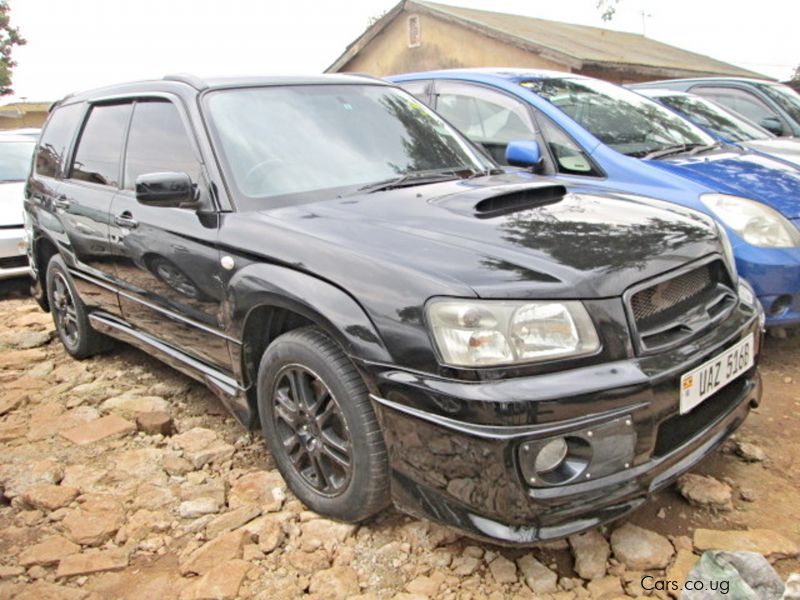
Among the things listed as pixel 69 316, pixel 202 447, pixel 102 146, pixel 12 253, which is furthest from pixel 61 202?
pixel 12 253

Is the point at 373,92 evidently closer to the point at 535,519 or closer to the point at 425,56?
the point at 535,519

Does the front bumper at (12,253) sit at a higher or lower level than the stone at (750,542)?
higher

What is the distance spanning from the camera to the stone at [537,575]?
6.97 ft

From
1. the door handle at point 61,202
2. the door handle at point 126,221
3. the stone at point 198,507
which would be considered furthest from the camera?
the door handle at point 61,202

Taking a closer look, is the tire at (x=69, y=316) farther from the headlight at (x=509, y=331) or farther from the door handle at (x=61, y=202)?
the headlight at (x=509, y=331)

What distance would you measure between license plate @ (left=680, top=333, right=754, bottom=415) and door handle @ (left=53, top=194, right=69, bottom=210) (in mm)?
3610

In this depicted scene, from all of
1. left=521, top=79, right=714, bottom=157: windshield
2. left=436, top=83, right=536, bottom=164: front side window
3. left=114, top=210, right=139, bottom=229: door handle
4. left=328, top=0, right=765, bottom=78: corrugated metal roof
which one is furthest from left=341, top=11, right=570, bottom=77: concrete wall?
left=114, top=210, right=139, bottom=229: door handle

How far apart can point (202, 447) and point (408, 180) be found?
1614 mm

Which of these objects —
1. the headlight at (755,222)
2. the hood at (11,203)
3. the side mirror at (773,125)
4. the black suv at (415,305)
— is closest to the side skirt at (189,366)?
the black suv at (415,305)

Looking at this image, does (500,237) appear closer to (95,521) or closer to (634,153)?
(95,521)

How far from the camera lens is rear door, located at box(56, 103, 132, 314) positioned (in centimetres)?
363

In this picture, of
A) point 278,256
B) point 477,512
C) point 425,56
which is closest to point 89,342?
point 278,256

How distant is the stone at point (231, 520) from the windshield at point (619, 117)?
3.02 m

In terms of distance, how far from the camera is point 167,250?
3.03 metres
